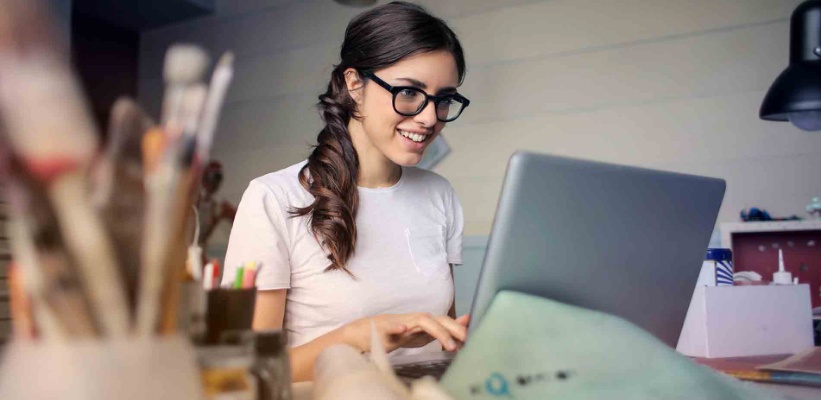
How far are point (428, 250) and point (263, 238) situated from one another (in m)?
0.43

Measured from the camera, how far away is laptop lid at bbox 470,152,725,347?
2.17 ft

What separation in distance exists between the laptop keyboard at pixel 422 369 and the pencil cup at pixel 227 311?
0.36 m

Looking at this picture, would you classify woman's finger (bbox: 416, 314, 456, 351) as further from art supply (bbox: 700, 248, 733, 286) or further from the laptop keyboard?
art supply (bbox: 700, 248, 733, 286)

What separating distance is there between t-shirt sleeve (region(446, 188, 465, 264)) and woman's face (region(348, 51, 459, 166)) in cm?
32

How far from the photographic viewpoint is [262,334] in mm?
458

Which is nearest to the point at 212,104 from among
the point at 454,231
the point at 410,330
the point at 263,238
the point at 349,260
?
the point at 410,330

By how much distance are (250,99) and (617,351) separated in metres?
3.20

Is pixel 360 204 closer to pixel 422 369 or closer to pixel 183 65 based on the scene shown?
pixel 422 369

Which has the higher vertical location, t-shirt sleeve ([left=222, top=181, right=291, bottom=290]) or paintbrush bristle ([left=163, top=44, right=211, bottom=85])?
paintbrush bristle ([left=163, top=44, right=211, bottom=85])

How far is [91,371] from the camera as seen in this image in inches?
12.6

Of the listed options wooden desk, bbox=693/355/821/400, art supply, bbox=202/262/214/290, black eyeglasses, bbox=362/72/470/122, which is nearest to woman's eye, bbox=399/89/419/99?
black eyeglasses, bbox=362/72/470/122

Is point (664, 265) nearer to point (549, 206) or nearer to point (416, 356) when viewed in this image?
point (549, 206)

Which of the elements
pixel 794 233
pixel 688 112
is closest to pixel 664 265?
pixel 794 233

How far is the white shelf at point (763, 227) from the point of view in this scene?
6.78 feet
